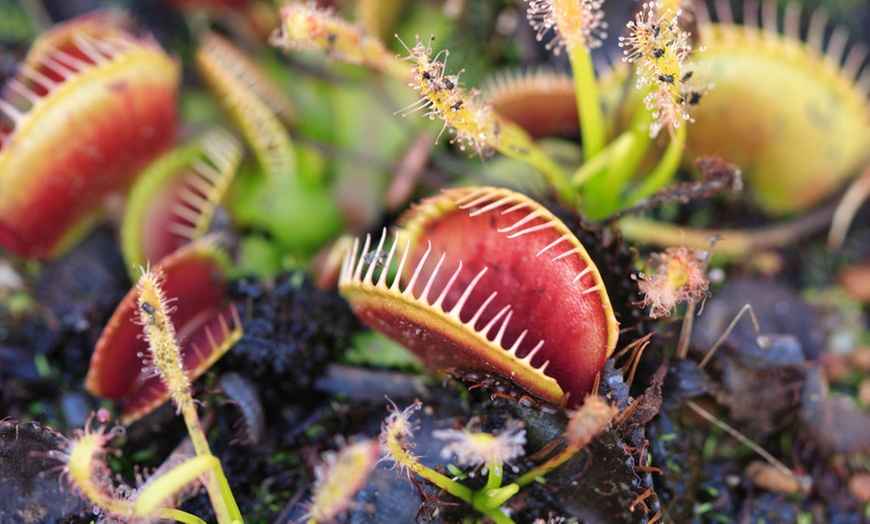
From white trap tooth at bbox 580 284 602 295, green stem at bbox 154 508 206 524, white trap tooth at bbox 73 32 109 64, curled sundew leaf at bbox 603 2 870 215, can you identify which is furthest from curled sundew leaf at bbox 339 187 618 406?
white trap tooth at bbox 73 32 109 64

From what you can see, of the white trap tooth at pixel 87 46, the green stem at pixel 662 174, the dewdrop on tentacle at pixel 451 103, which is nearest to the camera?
the dewdrop on tentacle at pixel 451 103

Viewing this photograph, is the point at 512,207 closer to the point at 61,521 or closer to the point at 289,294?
the point at 289,294

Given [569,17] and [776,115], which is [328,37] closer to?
[569,17]

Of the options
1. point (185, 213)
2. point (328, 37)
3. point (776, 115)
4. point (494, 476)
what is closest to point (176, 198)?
point (185, 213)

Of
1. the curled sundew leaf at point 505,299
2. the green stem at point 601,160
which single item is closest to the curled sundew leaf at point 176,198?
the curled sundew leaf at point 505,299

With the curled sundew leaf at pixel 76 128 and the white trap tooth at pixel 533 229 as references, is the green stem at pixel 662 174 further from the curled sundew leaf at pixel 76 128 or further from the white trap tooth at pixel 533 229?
the curled sundew leaf at pixel 76 128

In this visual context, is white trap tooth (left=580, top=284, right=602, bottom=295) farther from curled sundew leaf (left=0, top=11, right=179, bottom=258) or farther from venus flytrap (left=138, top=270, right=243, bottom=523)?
curled sundew leaf (left=0, top=11, right=179, bottom=258)
